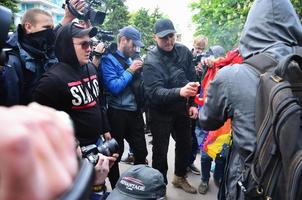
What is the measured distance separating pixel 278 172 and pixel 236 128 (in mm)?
391

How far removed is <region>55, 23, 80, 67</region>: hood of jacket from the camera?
108 inches

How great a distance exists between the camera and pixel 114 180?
3721mm

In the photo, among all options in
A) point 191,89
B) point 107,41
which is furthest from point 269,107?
point 107,41

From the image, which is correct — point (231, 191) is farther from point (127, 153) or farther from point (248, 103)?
point (127, 153)

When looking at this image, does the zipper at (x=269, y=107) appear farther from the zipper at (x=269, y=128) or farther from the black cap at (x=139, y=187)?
the black cap at (x=139, y=187)

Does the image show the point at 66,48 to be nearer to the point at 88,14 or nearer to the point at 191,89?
the point at 88,14

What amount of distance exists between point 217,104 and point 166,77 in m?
1.93

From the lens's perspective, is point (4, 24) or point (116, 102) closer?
point (4, 24)

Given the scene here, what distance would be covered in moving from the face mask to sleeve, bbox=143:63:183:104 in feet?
3.82

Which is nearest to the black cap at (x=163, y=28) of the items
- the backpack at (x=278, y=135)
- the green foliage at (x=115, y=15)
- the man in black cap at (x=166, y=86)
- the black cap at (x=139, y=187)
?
the man in black cap at (x=166, y=86)

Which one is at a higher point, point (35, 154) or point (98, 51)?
point (35, 154)

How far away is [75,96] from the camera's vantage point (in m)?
2.63

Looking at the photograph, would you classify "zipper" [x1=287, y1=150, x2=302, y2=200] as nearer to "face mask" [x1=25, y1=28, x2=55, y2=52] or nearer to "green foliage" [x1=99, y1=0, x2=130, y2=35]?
"face mask" [x1=25, y1=28, x2=55, y2=52]

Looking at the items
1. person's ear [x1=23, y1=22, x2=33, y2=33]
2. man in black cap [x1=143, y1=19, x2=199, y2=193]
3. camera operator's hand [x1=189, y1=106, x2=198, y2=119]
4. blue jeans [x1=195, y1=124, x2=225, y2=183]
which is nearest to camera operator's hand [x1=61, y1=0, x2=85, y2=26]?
person's ear [x1=23, y1=22, x2=33, y2=33]
